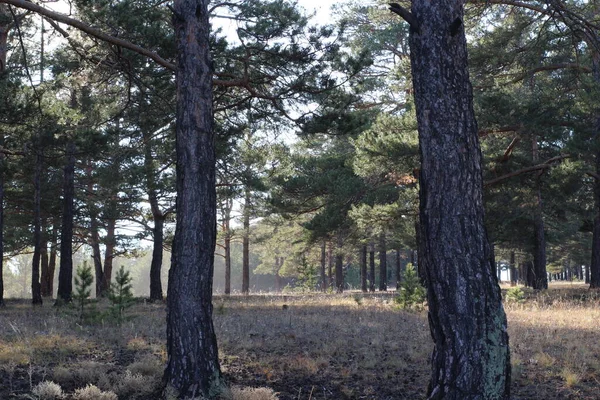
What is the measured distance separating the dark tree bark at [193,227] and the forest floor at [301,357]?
1.70ft

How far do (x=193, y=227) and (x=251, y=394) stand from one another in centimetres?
195

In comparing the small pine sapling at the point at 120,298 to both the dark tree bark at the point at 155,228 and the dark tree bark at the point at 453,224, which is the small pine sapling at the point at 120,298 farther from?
the dark tree bark at the point at 453,224

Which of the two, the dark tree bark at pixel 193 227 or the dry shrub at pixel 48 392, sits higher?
the dark tree bark at pixel 193 227

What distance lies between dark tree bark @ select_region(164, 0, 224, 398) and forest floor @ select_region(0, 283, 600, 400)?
0.52 meters

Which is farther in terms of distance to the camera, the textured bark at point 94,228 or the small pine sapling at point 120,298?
the textured bark at point 94,228

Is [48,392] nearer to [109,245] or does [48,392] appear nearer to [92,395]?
[92,395]

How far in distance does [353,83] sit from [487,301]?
7.30 metres

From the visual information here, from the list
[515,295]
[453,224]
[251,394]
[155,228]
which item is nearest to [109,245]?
[155,228]

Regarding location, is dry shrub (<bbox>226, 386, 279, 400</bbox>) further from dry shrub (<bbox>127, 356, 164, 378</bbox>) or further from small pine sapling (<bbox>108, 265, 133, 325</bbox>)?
small pine sapling (<bbox>108, 265, 133, 325</bbox>)

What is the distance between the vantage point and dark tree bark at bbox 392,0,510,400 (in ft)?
14.0

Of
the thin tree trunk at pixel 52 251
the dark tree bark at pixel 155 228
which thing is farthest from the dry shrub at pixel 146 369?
the thin tree trunk at pixel 52 251

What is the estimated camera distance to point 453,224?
4.42 meters

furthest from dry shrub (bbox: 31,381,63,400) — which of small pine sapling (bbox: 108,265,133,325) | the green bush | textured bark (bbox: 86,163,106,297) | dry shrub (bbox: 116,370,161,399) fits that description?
textured bark (bbox: 86,163,106,297)

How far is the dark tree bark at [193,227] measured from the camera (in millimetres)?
5871
